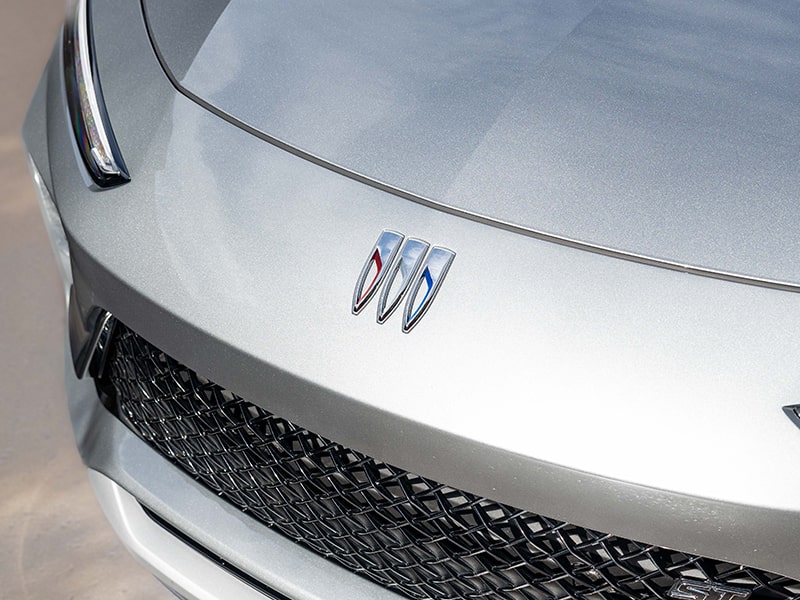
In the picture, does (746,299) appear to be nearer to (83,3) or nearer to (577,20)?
(577,20)

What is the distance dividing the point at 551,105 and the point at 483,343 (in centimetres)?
34

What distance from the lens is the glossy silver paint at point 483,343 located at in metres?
0.92

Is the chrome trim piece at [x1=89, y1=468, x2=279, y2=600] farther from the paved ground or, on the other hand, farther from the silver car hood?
the silver car hood

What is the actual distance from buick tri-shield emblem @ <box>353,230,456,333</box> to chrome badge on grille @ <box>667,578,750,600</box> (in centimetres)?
38

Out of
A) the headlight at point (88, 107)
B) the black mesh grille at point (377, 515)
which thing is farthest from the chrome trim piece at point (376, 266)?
the headlight at point (88, 107)

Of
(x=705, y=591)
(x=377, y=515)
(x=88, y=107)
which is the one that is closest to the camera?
(x=705, y=591)

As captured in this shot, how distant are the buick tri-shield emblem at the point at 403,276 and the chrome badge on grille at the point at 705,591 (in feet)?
1.25

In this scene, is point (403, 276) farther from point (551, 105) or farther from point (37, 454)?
point (37, 454)

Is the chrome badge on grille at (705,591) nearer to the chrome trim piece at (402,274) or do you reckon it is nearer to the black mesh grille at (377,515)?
the black mesh grille at (377,515)

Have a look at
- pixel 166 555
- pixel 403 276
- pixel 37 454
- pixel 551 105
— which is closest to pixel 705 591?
pixel 403 276

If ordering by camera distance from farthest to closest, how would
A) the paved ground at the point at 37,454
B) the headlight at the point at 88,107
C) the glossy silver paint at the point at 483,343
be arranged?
the paved ground at the point at 37,454, the headlight at the point at 88,107, the glossy silver paint at the point at 483,343

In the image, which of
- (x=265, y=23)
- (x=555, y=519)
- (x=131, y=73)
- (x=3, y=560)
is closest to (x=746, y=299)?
(x=555, y=519)

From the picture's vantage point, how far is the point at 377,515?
115 centimetres

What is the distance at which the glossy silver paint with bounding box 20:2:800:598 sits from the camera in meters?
0.92
